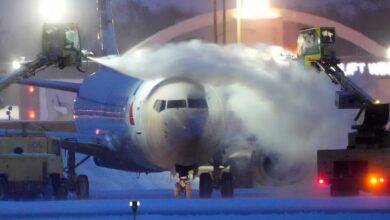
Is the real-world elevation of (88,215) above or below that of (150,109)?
below

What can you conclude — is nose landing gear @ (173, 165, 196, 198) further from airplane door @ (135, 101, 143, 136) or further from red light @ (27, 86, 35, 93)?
red light @ (27, 86, 35, 93)

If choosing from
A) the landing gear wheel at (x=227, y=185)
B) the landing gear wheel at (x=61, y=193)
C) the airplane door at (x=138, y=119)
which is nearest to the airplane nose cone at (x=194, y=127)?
the landing gear wheel at (x=227, y=185)

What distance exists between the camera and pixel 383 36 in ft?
364

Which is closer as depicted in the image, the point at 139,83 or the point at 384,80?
the point at 139,83

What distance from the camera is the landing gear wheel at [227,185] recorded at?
41.2 metres

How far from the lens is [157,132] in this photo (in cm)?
4072

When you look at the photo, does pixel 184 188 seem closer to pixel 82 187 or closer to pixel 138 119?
pixel 138 119

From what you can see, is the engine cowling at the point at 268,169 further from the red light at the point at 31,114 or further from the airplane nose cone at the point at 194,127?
the red light at the point at 31,114

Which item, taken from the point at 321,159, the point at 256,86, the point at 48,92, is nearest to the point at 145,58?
the point at 256,86

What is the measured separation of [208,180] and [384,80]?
150ft

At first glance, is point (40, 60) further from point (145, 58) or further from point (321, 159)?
point (321, 159)

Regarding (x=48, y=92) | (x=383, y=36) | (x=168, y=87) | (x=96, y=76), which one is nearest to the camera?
(x=168, y=87)

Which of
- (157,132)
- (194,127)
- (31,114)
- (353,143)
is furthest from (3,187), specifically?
→ (31,114)

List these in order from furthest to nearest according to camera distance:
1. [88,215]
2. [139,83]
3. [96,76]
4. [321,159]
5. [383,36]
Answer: [383,36] < [96,76] < [139,83] < [321,159] < [88,215]
